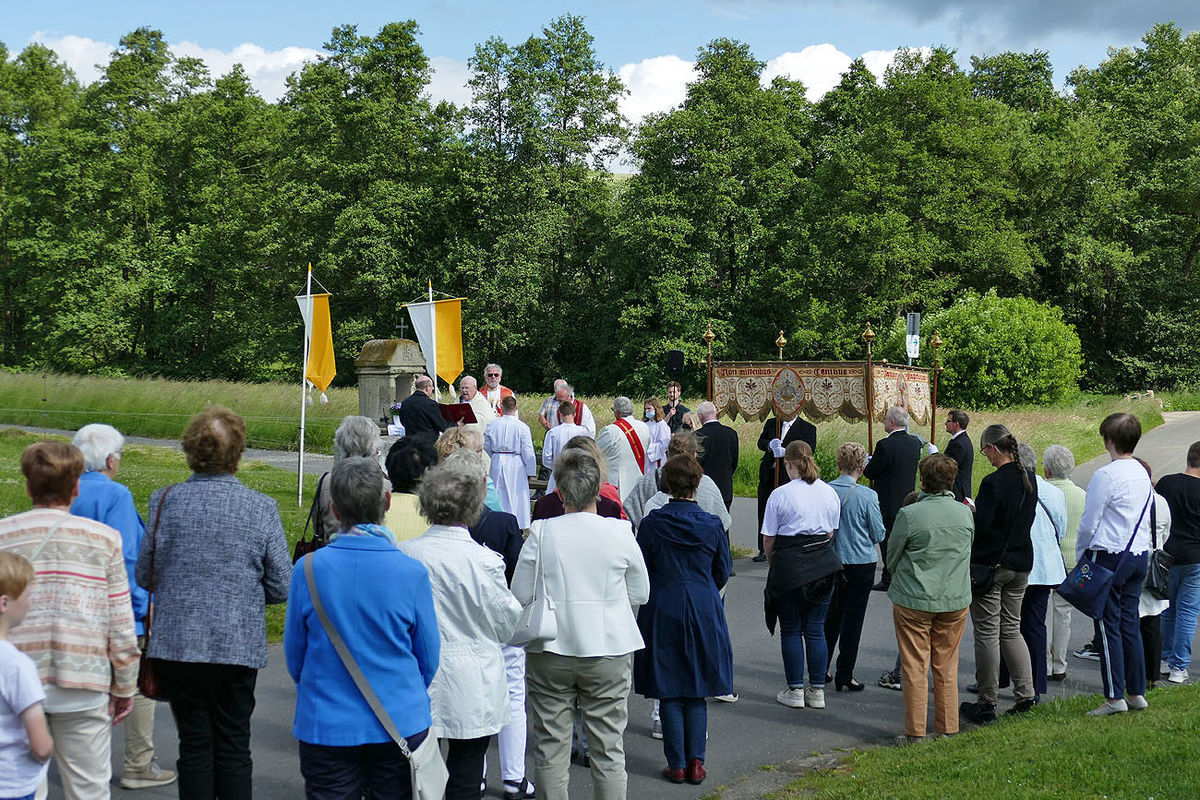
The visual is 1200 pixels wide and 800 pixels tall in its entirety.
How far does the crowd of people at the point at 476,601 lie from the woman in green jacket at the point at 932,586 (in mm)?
14

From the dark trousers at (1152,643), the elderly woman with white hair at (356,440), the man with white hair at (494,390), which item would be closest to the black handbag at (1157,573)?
the dark trousers at (1152,643)

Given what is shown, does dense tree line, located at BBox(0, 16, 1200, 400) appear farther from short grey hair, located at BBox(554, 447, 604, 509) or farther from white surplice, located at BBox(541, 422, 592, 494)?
short grey hair, located at BBox(554, 447, 604, 509)

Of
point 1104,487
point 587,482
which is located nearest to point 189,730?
point 587,482

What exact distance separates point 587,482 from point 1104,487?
402 centimetres

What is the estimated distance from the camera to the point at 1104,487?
7.16 metres

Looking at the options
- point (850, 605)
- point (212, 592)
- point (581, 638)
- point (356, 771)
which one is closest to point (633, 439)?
point (850, 605)

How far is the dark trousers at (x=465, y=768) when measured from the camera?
4.40 metres

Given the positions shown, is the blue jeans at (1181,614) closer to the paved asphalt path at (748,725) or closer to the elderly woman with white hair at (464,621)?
the paved asphalt path at (748,725)

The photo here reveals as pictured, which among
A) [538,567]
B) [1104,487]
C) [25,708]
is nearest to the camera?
[25,708]

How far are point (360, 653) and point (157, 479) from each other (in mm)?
15661

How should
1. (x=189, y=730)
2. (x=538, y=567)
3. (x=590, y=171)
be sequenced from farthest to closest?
(x=590, y=171) → (x=538, y=567) → (x=189, y=730)

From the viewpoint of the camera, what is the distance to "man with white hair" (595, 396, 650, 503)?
1155cm

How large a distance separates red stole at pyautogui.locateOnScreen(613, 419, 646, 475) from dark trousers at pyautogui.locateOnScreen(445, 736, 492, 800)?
7307 mm

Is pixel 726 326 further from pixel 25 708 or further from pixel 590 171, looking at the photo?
pixel 25 708
